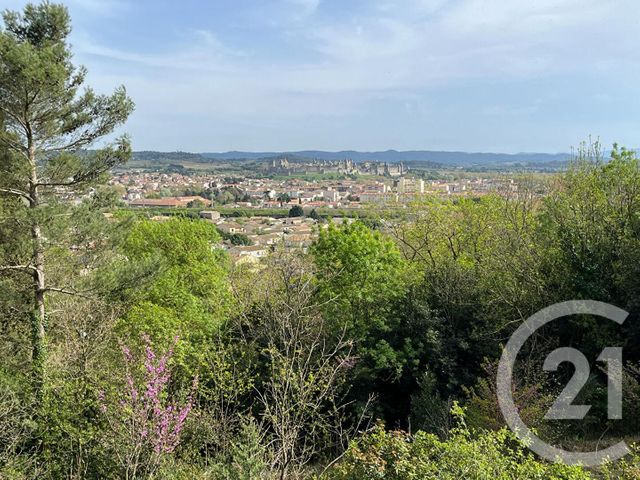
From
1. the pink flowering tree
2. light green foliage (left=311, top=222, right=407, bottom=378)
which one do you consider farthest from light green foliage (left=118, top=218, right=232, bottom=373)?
light green foliage (left=311, top=222, right=407, bottom=378)

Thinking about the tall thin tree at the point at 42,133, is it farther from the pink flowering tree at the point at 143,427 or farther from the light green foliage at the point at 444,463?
the light green foliage at the point at 444,463

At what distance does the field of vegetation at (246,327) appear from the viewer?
24.6 ft

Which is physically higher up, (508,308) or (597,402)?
(508,308)

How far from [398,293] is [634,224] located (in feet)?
17.3

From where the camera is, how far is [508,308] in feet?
36.4

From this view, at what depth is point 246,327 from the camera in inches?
468

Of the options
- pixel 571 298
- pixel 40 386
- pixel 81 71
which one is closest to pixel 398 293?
pixel 571 298

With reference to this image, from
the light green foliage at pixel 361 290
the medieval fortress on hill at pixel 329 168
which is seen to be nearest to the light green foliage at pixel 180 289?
the light green foliage at pixel 361 290

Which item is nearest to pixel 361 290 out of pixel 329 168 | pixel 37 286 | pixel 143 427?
pixel 143 427

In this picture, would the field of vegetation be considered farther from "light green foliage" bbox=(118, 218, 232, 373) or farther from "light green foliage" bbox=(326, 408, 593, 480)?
"light green foliage" bbox=(326, 408, 593, 480)

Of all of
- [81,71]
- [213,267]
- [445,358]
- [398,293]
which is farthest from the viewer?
[213,267]

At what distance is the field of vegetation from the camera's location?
7512 millimetres

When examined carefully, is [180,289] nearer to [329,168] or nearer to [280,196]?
[280,196]

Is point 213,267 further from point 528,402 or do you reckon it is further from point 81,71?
point 528,402
